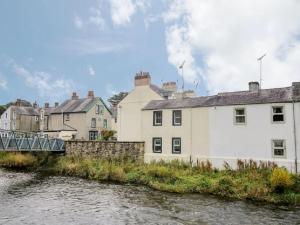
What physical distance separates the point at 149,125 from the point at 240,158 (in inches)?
401

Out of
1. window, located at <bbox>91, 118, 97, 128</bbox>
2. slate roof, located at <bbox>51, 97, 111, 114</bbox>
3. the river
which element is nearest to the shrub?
the river

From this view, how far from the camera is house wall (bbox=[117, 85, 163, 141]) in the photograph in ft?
129

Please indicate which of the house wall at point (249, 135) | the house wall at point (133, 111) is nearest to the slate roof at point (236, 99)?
the house wall at point (249, 135)

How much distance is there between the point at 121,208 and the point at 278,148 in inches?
538

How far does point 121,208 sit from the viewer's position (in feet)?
66.4

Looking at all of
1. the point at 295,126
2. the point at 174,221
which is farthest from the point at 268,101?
the point at 174,221

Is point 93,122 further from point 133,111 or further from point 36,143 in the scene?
point 133,111

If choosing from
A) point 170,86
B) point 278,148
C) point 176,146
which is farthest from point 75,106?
point 278,148

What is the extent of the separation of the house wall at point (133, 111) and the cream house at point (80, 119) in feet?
45.9

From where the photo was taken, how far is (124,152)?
35281 mm

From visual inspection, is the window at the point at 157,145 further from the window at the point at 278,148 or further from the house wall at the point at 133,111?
the window at the point at 278,148

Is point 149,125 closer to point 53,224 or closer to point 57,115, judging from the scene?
point 53,224

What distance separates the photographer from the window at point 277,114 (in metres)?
26.8

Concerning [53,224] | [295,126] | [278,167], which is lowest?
[53,224]
